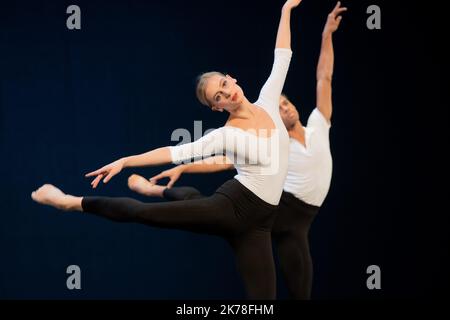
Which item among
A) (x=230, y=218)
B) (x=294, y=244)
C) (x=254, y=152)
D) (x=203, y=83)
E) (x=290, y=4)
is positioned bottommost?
(x=294, y=244)

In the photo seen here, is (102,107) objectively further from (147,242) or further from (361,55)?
(361,55)

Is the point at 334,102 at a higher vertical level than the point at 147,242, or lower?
higher

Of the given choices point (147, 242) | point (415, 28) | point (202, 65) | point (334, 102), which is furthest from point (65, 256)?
point (415, 28)

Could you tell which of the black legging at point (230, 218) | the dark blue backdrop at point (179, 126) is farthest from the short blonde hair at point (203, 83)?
the dark blue backdrop at point (179, 126)

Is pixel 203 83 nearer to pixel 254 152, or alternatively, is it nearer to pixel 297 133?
pixel 254 152

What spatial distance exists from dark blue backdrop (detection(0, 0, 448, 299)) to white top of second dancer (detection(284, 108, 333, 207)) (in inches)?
30.1

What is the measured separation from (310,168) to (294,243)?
13.0 inches

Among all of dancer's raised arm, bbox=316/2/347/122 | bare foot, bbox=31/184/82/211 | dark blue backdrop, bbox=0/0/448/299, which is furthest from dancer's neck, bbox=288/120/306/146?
bare foot, bbox=31/184/82/211

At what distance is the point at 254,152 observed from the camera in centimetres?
214

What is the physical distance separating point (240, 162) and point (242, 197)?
0.41 ft

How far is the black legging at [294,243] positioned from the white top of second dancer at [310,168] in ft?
0.13

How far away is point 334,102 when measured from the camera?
347 cm

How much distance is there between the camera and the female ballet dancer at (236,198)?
2104 mm

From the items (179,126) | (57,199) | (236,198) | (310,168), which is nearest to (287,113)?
(310,168)
